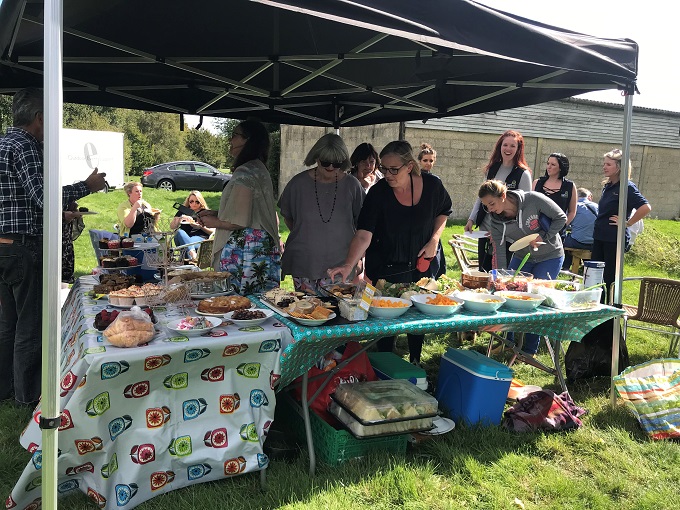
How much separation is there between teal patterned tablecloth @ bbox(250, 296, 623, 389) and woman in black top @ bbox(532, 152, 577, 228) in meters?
2.06

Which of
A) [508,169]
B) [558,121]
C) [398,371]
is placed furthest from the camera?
[558,121]

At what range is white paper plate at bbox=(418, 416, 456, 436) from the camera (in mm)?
2746

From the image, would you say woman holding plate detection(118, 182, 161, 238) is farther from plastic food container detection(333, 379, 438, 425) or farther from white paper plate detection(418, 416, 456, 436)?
white paper plate detection(418, 416, 456, 436)

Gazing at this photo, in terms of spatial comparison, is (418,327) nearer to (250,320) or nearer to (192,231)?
(250,320)

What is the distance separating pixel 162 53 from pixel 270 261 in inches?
62.0

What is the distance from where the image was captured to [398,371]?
117 inches

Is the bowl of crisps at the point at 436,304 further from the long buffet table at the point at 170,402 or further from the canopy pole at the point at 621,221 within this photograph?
the canopy pole at the point at 621,221

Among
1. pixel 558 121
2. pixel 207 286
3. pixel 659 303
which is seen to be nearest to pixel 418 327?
pixel 207 286

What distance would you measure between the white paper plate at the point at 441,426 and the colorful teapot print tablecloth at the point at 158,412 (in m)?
0.92

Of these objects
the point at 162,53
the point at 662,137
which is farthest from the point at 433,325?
the point at 662,137

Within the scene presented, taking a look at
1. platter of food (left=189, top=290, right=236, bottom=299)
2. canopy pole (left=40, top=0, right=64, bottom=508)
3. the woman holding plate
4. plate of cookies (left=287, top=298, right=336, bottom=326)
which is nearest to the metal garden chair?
plate of cookies (left=287, top=298, right=336, bottom=326)

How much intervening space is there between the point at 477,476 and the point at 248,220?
189cm

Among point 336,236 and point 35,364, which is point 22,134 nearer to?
point 35,364

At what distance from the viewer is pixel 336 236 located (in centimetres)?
347
